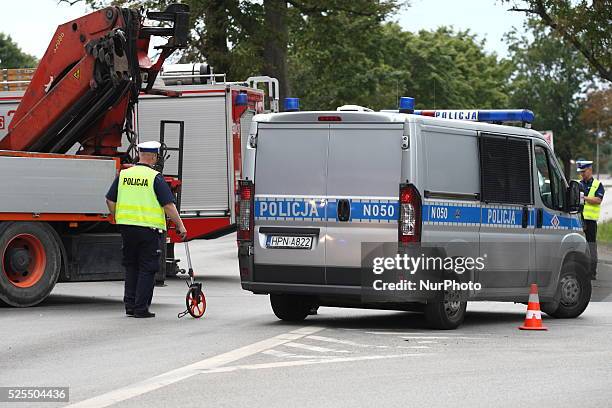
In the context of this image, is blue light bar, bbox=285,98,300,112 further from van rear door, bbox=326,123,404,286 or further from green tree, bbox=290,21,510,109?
green tree, bbox=290,21,510,109

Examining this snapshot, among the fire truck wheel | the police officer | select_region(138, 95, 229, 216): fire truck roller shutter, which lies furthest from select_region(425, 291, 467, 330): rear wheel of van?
select_region(138, 95, 229, 216): fire truck roller shutter

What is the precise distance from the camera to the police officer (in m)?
14.7

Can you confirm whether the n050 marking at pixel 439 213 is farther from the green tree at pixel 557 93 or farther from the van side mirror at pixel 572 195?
the green tree at pixel 557 93

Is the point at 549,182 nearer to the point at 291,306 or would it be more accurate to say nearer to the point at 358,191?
the point at 358,191

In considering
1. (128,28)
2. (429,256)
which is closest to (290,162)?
(429,256)

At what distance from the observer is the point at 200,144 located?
73.4ft

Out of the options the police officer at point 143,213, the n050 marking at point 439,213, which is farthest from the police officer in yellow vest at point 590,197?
the police officer at point 143,213

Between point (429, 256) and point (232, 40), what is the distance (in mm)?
27696

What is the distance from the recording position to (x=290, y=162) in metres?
13.6

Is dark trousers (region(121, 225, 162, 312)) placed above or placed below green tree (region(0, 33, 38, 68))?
below

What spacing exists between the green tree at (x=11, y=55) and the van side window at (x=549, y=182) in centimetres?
9734

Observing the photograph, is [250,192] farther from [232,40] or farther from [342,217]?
[232,40]

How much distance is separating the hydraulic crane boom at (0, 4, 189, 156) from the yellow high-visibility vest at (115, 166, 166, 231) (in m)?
2.73

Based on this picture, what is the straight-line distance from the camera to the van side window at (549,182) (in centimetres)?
1495
